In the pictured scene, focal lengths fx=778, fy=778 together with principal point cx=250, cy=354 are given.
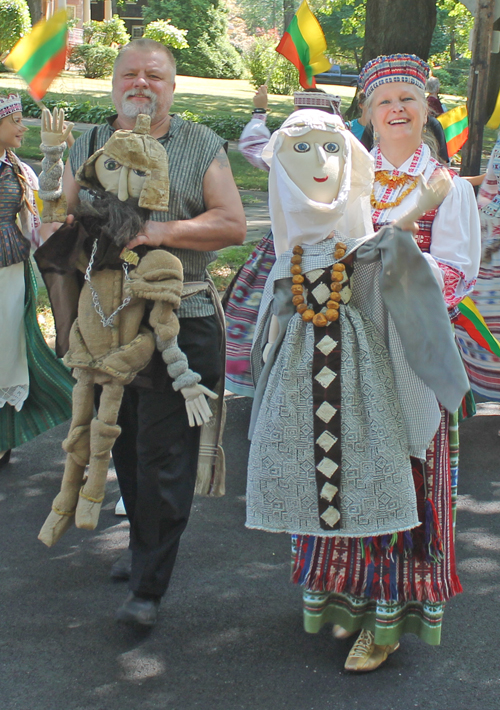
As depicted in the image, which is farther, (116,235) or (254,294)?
(254,294)

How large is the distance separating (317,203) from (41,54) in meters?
1.13

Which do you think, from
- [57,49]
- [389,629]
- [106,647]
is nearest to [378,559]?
[389,629]

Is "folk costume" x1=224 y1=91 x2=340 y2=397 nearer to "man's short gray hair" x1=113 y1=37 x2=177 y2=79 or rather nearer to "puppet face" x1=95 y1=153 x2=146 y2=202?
"man's short gray hair" x1=113 y1=37 x2=177 y2=79

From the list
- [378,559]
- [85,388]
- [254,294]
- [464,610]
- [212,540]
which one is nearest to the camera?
[378,559]

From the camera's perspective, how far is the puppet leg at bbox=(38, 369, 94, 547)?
9.32 ft

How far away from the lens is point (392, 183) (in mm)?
2820

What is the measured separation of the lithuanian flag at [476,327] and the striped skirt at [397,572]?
1949mm

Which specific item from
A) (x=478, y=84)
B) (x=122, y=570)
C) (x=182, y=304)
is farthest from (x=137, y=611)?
(x=478, y=84)

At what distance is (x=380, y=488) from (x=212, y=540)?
1.46m

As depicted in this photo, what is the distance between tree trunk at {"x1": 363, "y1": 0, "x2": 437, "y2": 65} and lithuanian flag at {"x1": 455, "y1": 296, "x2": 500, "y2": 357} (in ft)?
21.6

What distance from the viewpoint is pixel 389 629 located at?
2.68m

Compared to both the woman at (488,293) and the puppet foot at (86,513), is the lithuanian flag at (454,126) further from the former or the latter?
the puppet foot at (86,513)

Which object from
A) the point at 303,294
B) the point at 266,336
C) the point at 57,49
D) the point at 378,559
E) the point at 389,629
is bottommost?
the point at 389,629

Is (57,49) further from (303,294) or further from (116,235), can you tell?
(303,294)
